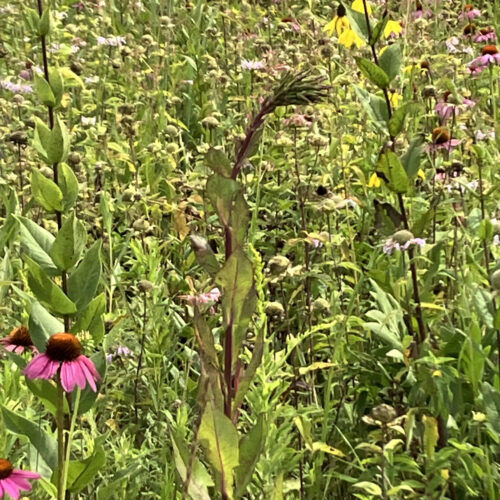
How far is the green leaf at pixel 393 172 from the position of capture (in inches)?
62.4

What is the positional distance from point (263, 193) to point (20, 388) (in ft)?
4.05

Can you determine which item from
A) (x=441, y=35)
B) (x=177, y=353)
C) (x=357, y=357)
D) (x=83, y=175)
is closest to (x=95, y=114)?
(x=83, y=175)

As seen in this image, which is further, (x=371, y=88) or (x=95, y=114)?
(x=95, y=114)

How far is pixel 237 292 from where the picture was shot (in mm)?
948

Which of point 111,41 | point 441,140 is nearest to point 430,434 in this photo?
point 441,140

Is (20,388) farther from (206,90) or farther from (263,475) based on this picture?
(206,90)

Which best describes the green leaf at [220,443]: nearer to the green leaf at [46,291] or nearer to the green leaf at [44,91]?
the green leaf at [46,291]

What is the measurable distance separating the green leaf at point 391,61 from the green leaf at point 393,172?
156 millimetres

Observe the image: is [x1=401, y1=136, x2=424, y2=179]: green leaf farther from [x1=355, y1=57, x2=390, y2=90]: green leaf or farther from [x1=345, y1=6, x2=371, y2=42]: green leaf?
[x1=345, y1=6, x2=371, y2=42]: green leaf

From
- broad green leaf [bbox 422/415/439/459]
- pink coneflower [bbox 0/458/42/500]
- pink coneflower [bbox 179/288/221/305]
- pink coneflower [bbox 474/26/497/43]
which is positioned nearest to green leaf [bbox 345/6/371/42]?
pink coneflower [bbox 179/288/221/305]

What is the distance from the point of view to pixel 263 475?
1260mm

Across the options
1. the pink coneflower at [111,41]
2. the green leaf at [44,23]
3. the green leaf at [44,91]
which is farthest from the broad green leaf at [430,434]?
the pink coneflower at [111,41]

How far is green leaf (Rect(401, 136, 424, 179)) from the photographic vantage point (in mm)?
1609

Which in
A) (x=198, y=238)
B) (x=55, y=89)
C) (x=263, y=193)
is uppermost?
(x=55, y=89)
